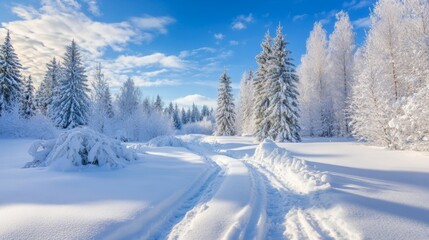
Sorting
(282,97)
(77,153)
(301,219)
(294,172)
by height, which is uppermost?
(282,97)

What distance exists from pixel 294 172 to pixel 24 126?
84.4ft

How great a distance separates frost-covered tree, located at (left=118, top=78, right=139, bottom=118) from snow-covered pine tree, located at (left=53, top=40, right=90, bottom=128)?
304 inches

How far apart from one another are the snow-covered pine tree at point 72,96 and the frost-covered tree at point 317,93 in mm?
26300

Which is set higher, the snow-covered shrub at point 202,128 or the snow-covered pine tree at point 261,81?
the snow-covered pine tree at point 261,81

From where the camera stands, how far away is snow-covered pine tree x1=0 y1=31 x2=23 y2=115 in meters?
27.7

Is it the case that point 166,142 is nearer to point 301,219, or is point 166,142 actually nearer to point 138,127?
point 138,127

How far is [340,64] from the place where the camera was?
27016 mm

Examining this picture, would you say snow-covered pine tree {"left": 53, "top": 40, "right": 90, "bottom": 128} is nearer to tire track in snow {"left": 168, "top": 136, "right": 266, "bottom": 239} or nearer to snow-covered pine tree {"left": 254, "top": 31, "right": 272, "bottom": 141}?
snow-covered pine tree {"left": 254, "top": 31, "right": 272, "bottom": 141}

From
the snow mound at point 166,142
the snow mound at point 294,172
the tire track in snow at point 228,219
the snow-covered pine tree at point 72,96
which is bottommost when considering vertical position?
the tire track in snow at point 228,219

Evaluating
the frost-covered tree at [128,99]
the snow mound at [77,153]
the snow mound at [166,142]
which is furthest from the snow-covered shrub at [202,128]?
the snow mound at [77,153]

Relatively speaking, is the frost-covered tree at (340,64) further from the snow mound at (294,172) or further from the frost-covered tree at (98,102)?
the frost-covered tree at (98,102)

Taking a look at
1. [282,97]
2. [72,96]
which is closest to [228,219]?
[282,97]

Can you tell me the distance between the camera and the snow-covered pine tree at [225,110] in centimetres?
3966

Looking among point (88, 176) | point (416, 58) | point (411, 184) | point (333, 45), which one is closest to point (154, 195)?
point (88, 176)
